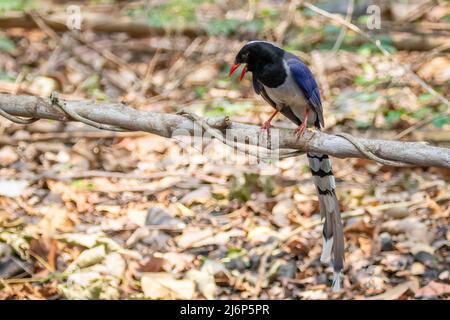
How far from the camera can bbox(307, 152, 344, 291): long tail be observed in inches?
136

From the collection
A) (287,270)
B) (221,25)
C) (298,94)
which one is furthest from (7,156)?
(298,94)

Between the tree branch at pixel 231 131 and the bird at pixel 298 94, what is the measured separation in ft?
0.79

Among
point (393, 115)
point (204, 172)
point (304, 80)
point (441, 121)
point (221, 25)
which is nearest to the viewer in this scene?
point (304, 80)

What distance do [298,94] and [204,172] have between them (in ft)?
7.46

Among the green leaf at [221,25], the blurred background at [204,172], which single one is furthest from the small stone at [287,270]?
the green leaf at [221,25]

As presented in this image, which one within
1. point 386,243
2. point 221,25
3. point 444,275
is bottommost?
point 444,275

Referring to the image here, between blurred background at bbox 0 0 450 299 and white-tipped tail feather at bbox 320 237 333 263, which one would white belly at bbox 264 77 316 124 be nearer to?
white-tipped tail feather at bbox 320 237 333 263

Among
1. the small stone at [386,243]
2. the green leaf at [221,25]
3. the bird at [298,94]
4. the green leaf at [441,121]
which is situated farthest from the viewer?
the green leaf at [221,25]

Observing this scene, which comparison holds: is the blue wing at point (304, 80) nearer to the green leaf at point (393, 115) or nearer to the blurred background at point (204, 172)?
the blurred background at point (204, 172)

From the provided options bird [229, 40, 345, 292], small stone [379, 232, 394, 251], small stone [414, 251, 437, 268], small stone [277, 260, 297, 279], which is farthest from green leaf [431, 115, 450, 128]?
bird [229, 40, 345, 292]

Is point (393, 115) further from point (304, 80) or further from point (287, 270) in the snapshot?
point (304, 80)

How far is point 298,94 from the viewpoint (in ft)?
11.5

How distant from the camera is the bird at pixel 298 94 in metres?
3.40

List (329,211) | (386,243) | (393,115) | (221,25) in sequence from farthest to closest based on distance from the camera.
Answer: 1. (221,25)
2. (393,115)
3. (386,243)
4. (329,211)
